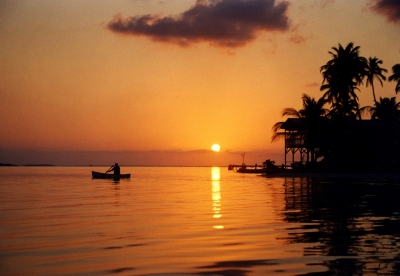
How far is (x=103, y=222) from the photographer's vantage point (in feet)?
53.5

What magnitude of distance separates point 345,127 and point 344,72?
762cm

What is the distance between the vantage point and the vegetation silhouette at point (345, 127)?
62844mm

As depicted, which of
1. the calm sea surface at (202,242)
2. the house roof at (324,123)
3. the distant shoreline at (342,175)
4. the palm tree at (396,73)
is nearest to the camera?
the calm sea surface at (202,242)

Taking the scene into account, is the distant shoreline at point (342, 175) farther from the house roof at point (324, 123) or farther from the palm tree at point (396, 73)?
the palm tree at point (396, 73)

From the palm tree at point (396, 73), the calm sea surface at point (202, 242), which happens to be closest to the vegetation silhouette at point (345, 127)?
the palm tree at point (396, 73)

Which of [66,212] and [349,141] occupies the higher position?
[349,141]

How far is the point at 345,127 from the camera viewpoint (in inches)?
2562

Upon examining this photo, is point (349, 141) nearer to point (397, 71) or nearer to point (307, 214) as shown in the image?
point (397, 71)

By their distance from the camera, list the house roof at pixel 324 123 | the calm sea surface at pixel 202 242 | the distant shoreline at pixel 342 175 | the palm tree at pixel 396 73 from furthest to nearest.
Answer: the house roof at pixel 324 123, the palm tree at pixel 396 73, the distant shoreline at pixel 342 175, the calm sea surface at pixel 202 242

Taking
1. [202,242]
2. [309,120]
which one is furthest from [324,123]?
[202,242]

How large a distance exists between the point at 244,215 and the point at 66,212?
24.3 feet

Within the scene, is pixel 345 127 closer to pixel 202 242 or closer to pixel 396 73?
pixel 396 73

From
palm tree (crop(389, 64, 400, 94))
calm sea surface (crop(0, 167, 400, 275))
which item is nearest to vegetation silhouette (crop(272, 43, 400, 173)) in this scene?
palm tree (crop(389, 64, 400, 94))

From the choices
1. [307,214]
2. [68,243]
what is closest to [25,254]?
[68,243]
